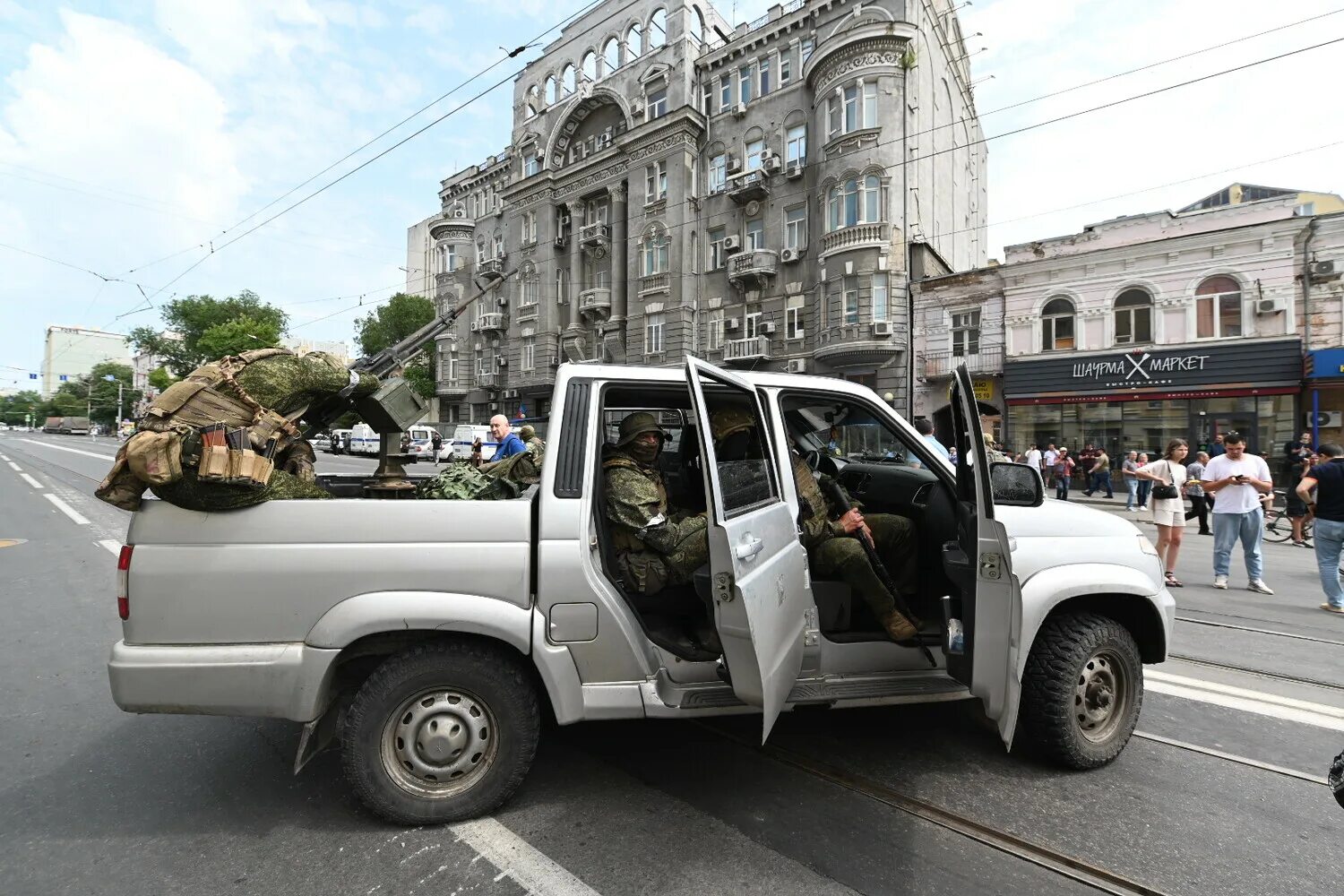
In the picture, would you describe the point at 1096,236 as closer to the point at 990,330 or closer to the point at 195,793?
the point at 990,330

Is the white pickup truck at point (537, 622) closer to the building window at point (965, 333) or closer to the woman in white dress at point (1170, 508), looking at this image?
the woman in white dress at point (1170, 508)

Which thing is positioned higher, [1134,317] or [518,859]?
[1134,317]

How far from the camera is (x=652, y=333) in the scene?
105 ft

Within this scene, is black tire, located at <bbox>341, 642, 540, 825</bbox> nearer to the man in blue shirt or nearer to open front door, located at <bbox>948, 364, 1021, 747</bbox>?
open front door, located at <bbox>948, 364, 1021, 747</bbox>

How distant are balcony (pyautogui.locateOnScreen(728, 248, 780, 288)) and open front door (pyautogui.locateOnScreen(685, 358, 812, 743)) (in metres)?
25.7

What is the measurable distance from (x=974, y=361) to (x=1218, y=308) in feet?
22.5

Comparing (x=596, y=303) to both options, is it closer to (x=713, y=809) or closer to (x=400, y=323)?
(x=400, y=323)

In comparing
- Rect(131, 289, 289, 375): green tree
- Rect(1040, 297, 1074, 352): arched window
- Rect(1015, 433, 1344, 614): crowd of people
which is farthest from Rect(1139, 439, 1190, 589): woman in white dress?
Rect(131, 289, 289, 375): green tree

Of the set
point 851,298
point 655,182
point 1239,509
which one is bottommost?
point 1239,509

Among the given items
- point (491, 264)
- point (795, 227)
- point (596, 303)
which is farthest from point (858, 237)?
point (491, 264)

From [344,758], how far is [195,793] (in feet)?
3.23

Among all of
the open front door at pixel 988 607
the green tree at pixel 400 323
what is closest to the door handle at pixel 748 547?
the open front door at pixel 988 607

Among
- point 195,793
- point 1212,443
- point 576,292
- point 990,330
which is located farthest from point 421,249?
point 195,793

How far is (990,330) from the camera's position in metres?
23.3
